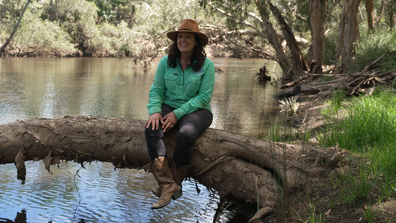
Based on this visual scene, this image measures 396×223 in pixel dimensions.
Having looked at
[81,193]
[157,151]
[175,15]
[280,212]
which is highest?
[175,15]

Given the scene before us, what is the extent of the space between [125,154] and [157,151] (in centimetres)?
65

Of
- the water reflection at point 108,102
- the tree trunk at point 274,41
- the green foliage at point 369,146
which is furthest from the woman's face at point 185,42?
the tree trunk at point 274,41

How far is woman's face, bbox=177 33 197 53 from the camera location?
144 inches

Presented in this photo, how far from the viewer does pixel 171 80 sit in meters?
3.68

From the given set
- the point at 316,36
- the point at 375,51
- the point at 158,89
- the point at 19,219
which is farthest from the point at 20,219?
the point at 316,36

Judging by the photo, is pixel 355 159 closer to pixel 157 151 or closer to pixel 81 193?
pixel 157 151

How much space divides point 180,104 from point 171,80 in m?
0.25

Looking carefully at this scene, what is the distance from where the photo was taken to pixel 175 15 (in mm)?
17422

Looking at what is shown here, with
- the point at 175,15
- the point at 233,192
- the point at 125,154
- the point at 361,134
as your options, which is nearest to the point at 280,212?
the point at 233,192

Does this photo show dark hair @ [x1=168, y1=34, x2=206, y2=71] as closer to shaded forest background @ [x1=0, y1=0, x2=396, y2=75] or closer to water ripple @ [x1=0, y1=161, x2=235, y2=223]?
water ripple @ [x1=0, y1=161, x2=235, y2=223]

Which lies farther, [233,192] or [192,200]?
[192,200]

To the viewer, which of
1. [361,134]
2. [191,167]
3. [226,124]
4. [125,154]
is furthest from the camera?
[226,124]

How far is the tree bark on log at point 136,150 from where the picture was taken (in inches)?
144

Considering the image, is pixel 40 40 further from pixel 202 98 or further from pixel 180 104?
pixel 202 98
